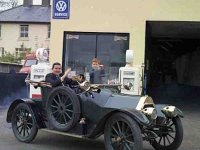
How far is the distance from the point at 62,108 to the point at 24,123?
3.70ft

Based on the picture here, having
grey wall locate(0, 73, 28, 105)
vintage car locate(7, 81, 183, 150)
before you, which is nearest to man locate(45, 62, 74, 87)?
vintage car locate(7, 81, 183, 150)

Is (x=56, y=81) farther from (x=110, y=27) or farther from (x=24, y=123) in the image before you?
(x=110, y=27)

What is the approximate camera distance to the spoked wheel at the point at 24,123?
9062 mm

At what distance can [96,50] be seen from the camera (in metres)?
14.9

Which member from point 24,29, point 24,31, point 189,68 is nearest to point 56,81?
point 189,68

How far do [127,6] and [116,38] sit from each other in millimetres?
1005

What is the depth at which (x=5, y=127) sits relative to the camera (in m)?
11.0

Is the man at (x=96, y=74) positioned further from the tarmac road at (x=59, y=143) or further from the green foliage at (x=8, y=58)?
the green foliage at (x=8, y=58)

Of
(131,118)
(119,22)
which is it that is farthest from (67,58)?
(131,118)

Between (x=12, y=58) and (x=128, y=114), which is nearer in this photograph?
(x=128, y=114)

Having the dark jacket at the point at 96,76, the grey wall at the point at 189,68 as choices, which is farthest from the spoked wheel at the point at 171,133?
the grey wall at the point at 189,68

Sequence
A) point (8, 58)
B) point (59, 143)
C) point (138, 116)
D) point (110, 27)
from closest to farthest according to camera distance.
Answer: point (138, 116), point (59, 143), point (110, 27), point (8, 58)

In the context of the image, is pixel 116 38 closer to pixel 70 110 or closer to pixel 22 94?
pixel 22 94

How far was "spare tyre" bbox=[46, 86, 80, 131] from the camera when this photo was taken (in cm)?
825
